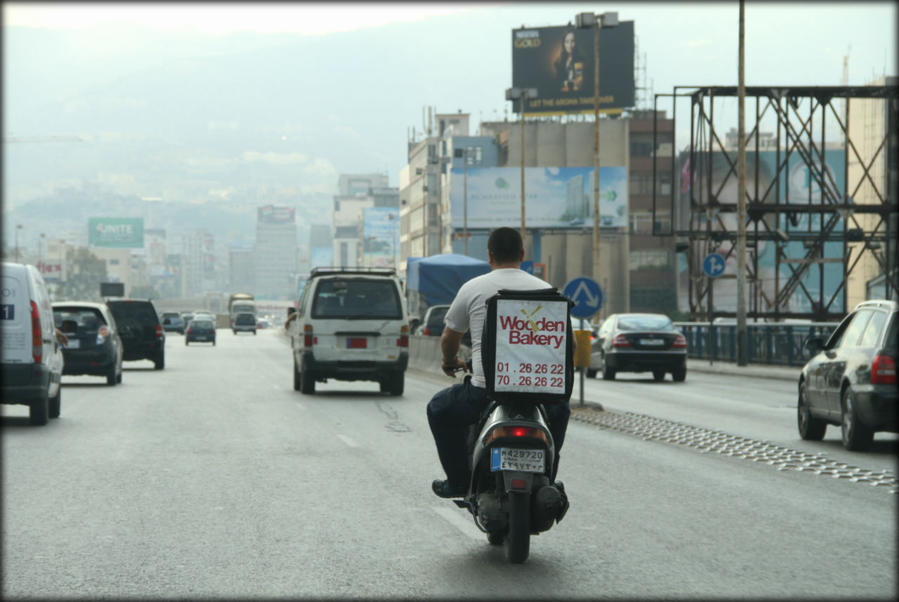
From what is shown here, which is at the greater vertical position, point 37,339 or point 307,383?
point 37,339

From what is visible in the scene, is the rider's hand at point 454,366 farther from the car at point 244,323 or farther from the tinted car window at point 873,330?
the car at point 244,323

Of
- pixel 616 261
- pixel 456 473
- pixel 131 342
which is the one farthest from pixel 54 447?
pixel 616 261

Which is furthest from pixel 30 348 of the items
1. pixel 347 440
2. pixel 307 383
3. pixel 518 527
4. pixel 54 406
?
pixel 518 527

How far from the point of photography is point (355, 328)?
2448 cm

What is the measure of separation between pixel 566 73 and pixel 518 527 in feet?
383

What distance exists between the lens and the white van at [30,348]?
15.6 m

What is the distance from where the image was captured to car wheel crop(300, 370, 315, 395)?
25.0 meters

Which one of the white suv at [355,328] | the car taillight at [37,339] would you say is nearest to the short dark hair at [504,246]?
the car taillight at [37,339]

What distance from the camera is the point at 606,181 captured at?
10231 centimetres

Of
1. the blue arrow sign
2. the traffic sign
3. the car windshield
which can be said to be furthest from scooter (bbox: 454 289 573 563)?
the blue arrow sign

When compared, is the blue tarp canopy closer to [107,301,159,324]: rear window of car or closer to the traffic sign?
[107,301,159,324]: rear window of car

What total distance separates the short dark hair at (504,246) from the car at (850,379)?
6.72 metres

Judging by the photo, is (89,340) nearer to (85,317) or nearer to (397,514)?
(85,317)

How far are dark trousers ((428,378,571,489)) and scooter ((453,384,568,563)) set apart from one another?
10 cm
